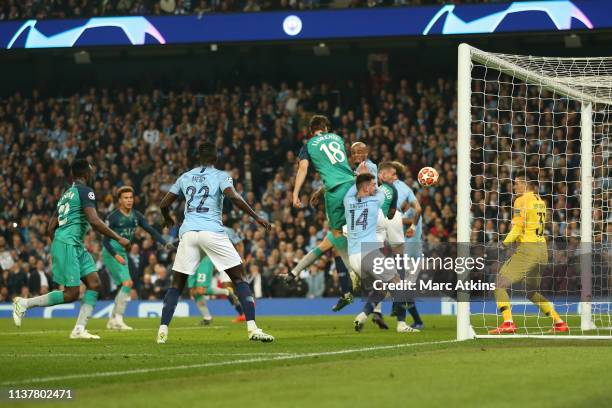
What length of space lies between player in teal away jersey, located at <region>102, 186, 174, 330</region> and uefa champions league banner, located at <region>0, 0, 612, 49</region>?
12.4 meters

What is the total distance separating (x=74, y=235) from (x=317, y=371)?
5.37 metres

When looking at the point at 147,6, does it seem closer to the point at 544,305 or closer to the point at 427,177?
the point at 427,177

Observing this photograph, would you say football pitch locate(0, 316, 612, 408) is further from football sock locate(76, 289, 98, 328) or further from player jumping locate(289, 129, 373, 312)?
player jumping locate(289, 129, 373, 312)

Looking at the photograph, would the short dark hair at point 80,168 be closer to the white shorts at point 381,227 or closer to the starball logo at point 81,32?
the white shorts at point 381,227

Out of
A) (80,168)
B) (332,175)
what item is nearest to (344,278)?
(332,175)

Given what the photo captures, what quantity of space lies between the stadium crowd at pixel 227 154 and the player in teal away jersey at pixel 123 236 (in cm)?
685

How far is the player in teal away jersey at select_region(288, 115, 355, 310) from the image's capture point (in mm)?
13312

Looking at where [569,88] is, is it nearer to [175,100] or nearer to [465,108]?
[465,108]

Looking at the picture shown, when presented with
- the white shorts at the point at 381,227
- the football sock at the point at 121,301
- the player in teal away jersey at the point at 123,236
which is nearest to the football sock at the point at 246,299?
the white shorts at the point at 381,227

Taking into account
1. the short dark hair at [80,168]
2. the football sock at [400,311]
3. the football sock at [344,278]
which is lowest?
the football sock at [400,311]

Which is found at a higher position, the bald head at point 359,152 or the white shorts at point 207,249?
the bald head at point 359,152

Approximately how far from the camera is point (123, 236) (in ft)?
51.9

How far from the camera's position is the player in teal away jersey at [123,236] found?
15.8 meters

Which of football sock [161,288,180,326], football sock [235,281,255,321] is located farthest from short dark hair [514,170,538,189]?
football sock [161,288,180,326]
